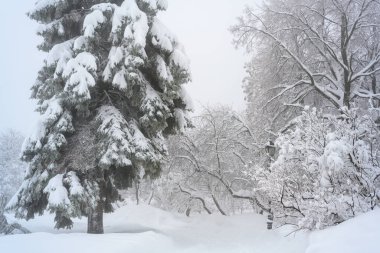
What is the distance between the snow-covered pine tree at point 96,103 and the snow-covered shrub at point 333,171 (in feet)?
14.2

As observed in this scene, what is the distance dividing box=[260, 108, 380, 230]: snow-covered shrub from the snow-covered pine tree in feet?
14.2

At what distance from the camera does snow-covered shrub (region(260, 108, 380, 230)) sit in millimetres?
5764

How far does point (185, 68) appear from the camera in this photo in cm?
1086

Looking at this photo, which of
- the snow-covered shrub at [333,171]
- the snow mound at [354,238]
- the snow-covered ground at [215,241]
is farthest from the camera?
the snow-covered shrub at [333,171]

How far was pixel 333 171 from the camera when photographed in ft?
19.3

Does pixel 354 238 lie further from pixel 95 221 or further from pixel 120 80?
pixel 95 221

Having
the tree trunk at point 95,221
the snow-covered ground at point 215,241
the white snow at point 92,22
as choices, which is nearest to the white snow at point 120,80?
the white snow at point 92,22

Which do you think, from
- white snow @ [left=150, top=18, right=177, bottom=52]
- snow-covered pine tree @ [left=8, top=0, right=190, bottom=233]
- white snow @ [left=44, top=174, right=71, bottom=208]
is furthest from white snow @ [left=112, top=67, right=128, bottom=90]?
white snow @ [left=44, top=174, right=71, bottom=208]

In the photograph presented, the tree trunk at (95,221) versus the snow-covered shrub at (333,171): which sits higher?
the snow-covered shrub at (333,171)

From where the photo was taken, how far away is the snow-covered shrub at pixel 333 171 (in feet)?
18.9

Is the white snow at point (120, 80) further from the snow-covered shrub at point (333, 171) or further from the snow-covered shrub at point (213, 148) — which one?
the snow-covered shrub at point (213, 148)

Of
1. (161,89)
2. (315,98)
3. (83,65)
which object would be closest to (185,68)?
(161,89)

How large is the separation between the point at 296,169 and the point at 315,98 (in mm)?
8488

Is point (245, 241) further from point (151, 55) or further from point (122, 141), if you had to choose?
point (151, 55)
